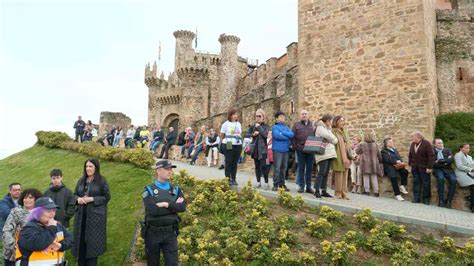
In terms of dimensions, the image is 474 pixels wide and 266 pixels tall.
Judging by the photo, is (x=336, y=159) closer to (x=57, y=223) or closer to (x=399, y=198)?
(x=399, y=198)

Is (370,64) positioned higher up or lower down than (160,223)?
higher up

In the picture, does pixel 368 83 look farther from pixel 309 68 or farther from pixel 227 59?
pixel 227 59

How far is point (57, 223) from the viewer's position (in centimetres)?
457

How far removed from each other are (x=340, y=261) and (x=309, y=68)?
10.0 meters

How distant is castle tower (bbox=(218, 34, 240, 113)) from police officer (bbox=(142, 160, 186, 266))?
139 feet

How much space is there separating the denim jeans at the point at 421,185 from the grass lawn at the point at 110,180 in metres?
6.68

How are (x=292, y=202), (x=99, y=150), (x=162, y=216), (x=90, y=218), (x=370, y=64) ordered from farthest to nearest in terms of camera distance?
(x=99, y=150)
(x=370, y=64)
(x=292, y=202)
(x=90, y=218)
(x=162, y=216)

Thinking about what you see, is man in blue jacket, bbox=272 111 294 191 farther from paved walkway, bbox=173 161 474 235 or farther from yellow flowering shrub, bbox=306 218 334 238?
yellow flowering shrub, bbox=306 218 334 238

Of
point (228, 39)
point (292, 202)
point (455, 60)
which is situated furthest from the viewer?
point (228, 39)

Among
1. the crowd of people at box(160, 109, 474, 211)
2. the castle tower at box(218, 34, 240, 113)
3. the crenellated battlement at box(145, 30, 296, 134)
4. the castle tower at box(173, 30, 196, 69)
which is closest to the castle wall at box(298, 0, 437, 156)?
the crowd of people at box(160, 109, 474, 211)

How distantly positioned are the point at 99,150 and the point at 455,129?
44.4ft

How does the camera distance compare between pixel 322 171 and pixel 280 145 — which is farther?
pixel 280 145

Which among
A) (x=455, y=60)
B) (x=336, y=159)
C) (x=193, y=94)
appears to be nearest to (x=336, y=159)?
(x=336, y=159)

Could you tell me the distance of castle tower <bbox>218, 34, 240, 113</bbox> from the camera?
156ft
